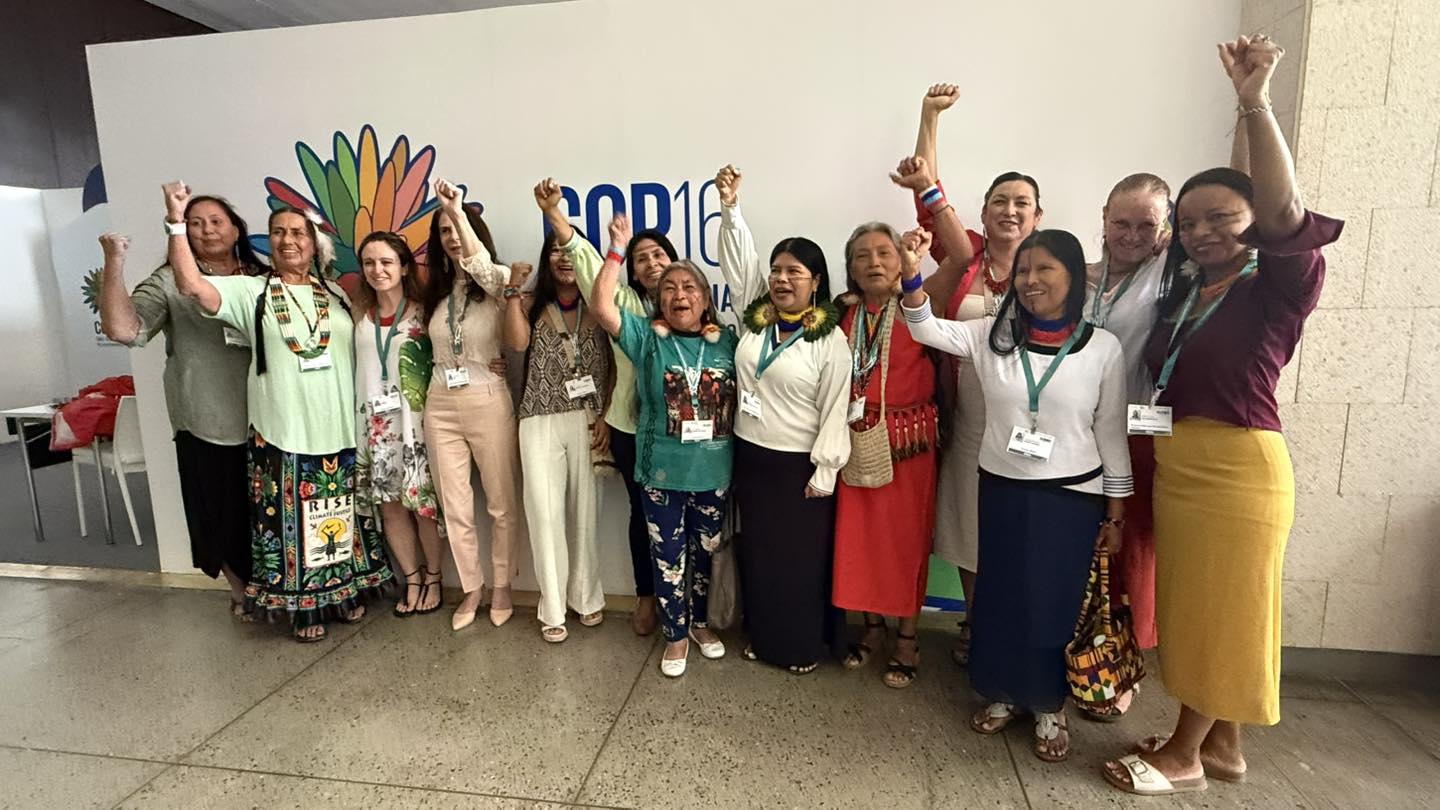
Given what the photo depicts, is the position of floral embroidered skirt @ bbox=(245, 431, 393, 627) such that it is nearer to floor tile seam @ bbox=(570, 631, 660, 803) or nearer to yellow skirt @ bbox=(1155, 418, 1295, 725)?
floor tile seam @ bbox=(570, 631, 660, 803)

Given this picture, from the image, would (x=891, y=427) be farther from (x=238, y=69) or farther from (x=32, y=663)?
(x=32, y=663)

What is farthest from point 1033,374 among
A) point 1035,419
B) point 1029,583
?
point 1029,583

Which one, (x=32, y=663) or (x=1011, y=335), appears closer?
(x=1011, y=335)

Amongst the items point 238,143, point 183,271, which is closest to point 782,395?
point 183,271

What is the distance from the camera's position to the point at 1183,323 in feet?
6.04

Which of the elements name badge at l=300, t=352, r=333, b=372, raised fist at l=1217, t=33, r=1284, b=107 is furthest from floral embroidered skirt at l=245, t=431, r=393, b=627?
raised fist at l=1217, t=33, r=1284, b=107

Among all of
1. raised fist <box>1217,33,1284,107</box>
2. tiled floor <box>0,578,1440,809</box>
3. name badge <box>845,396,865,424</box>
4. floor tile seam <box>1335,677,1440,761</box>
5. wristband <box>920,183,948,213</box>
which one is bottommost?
floor tile seam <box>1335,677,1440,761</box>

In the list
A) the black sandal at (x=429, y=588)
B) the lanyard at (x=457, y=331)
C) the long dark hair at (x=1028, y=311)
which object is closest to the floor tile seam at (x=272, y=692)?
the black sandal at (x=429, y=588)

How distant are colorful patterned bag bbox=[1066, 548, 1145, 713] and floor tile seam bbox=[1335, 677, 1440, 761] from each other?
1.01 m

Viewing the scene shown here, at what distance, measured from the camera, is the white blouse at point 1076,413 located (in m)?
1.91

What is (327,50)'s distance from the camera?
9.99ft

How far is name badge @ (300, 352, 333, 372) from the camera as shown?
2709 mm

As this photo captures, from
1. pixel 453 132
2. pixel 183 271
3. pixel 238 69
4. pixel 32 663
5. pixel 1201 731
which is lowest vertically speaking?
pixel 32 663

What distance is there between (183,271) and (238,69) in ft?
4.20
